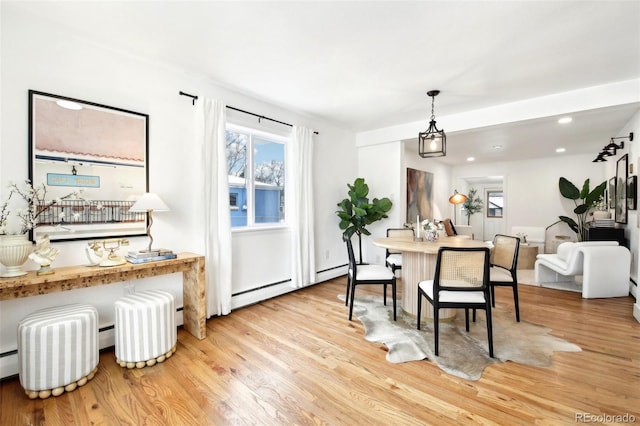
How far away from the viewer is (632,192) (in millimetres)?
4062

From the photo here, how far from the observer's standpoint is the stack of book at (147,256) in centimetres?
245

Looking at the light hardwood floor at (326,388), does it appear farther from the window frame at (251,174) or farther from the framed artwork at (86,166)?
the window frame at (251,174)

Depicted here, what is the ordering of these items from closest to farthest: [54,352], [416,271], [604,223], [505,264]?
[54,352] < [416,271] < [505,264] < [604,223]

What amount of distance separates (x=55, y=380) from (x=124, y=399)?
477 millimetres

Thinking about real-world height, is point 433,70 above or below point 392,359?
above

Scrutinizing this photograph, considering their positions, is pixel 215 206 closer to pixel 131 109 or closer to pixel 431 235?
pixel 131 109

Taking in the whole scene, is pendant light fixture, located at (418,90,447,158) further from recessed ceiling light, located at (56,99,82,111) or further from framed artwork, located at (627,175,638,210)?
recessed ceiling light, located at (56,99,82,111)

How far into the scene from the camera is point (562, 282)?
4.61 meters

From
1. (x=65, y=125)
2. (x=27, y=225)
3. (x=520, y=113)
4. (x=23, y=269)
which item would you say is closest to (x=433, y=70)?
(x=520, y=113)

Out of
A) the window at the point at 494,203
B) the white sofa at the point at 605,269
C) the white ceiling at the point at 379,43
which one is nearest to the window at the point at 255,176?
the white ceiling at the point at 379,43

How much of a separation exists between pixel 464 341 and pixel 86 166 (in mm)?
3642

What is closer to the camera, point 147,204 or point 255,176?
point 147,204

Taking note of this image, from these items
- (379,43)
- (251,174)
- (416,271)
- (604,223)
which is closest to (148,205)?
(251,174)

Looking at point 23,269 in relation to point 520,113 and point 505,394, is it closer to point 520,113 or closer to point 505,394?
point 505,394
